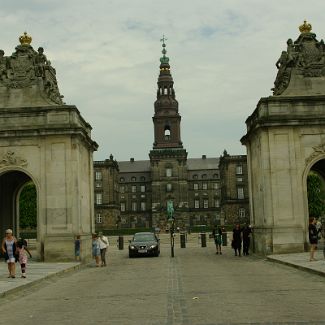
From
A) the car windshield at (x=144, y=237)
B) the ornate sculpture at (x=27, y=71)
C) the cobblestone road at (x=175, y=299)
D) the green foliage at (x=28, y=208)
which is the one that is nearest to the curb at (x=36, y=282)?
the cobblestone road at (x=175, y=299)

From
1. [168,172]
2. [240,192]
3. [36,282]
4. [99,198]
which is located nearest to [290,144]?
[36,282]

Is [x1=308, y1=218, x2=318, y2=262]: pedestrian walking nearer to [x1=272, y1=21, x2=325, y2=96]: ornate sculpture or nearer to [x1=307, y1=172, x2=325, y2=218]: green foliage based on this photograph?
[x1=272, y1=21, x2=325, y2=96]: ornate sculpture

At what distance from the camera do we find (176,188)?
137 metres

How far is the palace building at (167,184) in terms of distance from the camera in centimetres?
12319

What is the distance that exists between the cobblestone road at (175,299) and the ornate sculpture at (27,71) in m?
11.8

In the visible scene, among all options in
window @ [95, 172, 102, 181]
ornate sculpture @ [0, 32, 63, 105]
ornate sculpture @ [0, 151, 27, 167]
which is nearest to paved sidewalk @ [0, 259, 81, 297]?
ornate sculpture @ [0, 151, 27, 167]

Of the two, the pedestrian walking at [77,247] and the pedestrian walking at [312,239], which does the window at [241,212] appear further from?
the pedestrian walking at [312,239]

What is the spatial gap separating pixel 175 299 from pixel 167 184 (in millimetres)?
124004

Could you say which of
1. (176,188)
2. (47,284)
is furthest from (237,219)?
(47,284)

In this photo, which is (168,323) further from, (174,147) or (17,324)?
(174,147)

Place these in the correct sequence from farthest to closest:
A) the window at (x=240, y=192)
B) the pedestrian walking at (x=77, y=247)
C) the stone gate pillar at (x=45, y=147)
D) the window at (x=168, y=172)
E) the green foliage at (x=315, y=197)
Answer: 1. the window at (x=168, y=172)
2. the window at (x=240, y=192)
3. the green foliage at (x=315, y=197)
4. the stone gate pillar at (x=45, y=147)
5. the pedestrian walking at (x=77, y=247)

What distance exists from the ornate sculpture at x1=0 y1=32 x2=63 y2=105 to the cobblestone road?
1184 centimetres

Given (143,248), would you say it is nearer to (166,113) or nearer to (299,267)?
(299,267)

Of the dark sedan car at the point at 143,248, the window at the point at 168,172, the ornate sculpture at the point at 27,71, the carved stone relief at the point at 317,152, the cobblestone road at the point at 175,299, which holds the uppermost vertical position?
the window at the point at 168,172
